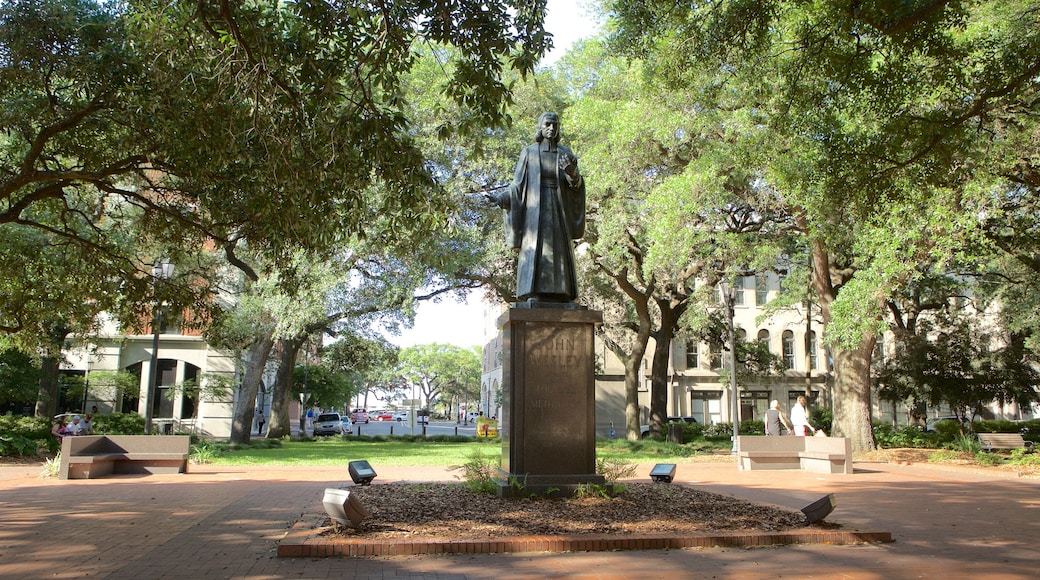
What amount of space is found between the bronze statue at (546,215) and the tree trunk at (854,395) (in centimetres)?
1263

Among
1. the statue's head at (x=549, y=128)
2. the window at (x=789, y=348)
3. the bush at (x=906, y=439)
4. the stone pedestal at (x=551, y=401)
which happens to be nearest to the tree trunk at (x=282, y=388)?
the bush at (x=906, y=439)

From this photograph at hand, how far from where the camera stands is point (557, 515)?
803 centimetres

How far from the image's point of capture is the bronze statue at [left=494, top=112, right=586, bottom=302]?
32.7 feet

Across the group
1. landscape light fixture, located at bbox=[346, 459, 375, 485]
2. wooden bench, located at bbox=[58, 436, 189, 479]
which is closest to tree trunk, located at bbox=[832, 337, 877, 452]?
landscape light fixture, located at bbox=[346, 459, 375, 485]

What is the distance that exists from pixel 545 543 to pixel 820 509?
2.98 m

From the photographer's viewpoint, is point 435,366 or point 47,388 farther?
point 435,366

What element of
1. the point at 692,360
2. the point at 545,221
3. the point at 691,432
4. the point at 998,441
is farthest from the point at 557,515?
the point at 692,360

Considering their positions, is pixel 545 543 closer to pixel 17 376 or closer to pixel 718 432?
pixel 17 376

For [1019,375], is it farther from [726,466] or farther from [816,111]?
[816,111]

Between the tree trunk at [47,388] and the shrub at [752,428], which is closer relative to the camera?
the tree trunk at [47,388]

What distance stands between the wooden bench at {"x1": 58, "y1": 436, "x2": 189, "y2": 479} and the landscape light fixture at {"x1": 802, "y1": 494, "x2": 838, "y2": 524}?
12.3 m

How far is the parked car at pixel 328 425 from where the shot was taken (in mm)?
42750

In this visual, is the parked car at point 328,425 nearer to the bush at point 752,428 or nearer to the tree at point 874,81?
the bush at point 752,428

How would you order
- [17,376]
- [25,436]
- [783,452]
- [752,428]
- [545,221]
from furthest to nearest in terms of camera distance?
1. [752,428]
2. [17,376]
3. [25,436]
4. [783,452]
5. [545,221]
